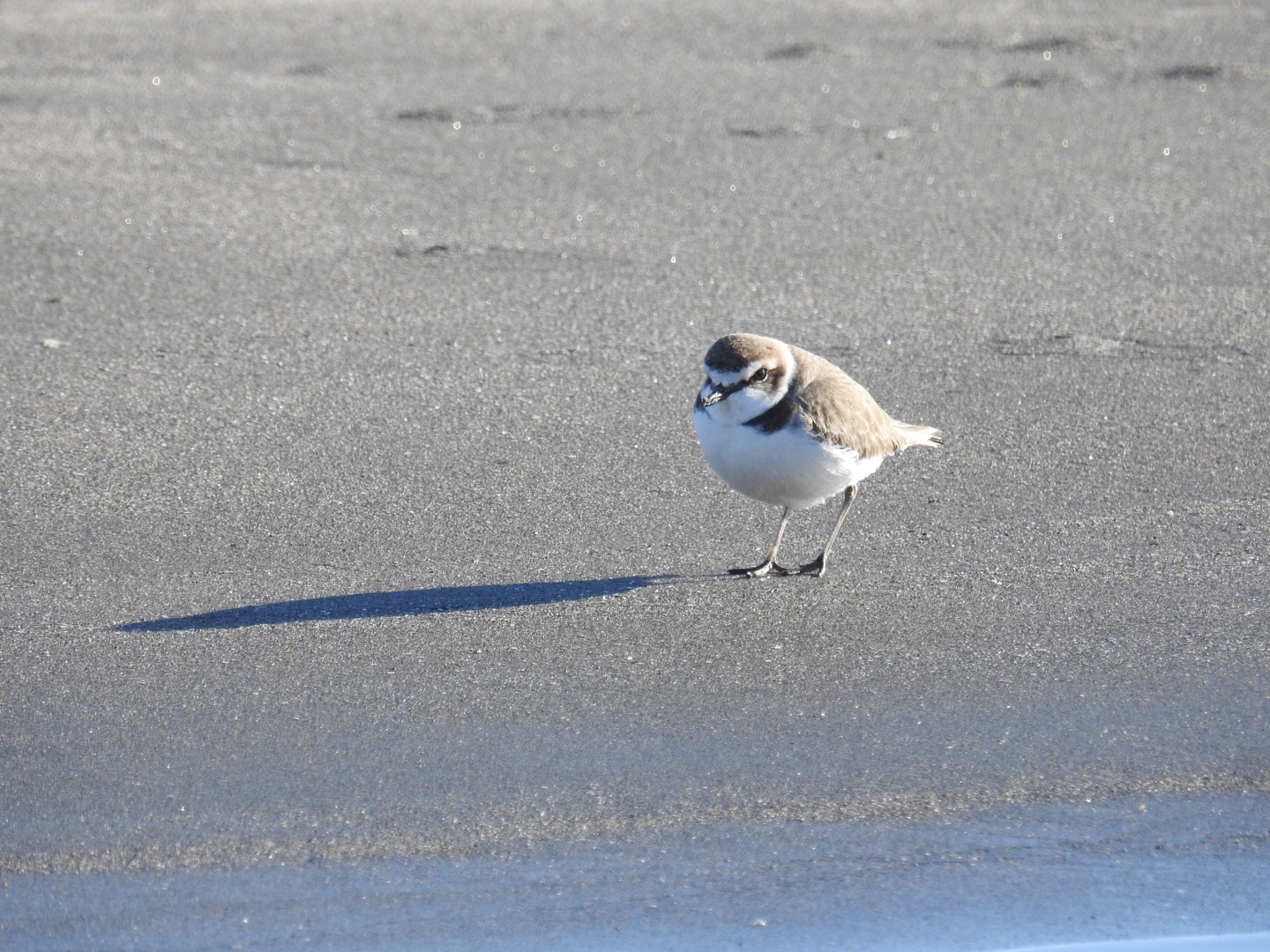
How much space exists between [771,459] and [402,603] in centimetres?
127

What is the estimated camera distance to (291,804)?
403cm

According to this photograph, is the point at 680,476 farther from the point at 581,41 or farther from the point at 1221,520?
the point at 581,41

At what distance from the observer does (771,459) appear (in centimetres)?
509

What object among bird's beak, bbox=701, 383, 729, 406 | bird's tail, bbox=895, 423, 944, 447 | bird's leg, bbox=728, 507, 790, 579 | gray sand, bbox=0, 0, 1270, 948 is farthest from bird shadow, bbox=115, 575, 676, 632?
bird's tail, bbox=895, 423, 944, 447

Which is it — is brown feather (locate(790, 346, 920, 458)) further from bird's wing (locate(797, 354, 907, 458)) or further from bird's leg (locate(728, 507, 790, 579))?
bird's leg (locate(728, 507, 790, 579))

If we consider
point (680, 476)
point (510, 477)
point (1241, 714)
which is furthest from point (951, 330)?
point (1241, 714)

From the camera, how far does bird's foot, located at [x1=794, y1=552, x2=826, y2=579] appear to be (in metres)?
5.37

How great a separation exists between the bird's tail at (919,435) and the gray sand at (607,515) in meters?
0.23

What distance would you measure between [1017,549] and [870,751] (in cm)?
145

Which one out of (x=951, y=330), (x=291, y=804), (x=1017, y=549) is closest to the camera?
(x=291, y=804)

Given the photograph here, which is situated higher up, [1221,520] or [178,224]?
[1221,520]

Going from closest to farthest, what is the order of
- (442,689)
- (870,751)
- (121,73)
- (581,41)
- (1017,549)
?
(870,751) → (442,689) → (1017,549) → (121,73) → (581,41)

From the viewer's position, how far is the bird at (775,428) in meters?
5.10

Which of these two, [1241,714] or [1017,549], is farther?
[1017,549]
